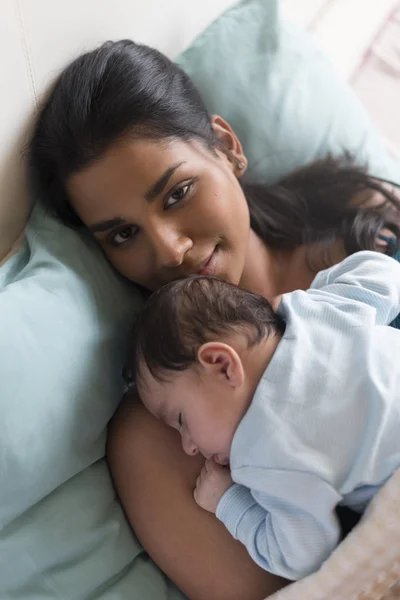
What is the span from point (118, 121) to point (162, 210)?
0.50 ft

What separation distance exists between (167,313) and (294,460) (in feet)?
0.88

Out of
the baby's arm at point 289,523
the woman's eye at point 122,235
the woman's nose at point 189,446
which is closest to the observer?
the baby's arm at point 289,523

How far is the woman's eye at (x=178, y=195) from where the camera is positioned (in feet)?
3.30

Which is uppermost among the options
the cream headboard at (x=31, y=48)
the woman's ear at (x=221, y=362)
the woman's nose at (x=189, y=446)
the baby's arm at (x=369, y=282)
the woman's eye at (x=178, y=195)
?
the cream headboard at (x=31, y=48)

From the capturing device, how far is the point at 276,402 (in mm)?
840

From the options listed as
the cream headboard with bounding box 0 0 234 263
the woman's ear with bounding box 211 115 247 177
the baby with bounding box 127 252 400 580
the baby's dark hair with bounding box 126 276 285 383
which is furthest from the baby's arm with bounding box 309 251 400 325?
the cream headboard with bounding box 0 0 234 263

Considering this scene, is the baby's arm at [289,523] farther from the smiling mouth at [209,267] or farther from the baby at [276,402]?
the smiling mouth at [209,267]

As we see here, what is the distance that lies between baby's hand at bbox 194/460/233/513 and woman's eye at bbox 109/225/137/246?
1.28ft

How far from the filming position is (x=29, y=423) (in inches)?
31.9

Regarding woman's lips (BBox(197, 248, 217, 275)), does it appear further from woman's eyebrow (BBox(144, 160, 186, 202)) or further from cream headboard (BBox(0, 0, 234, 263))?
cream headboard (BBox(0, 0, 234, 263))

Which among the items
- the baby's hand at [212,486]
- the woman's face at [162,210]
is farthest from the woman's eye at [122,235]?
the baby's hand at [212,486]

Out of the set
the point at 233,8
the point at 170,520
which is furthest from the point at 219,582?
the point at 233,8

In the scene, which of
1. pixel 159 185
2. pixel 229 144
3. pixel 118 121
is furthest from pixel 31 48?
pixel 229 144

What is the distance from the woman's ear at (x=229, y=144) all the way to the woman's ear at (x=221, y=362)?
45cm
